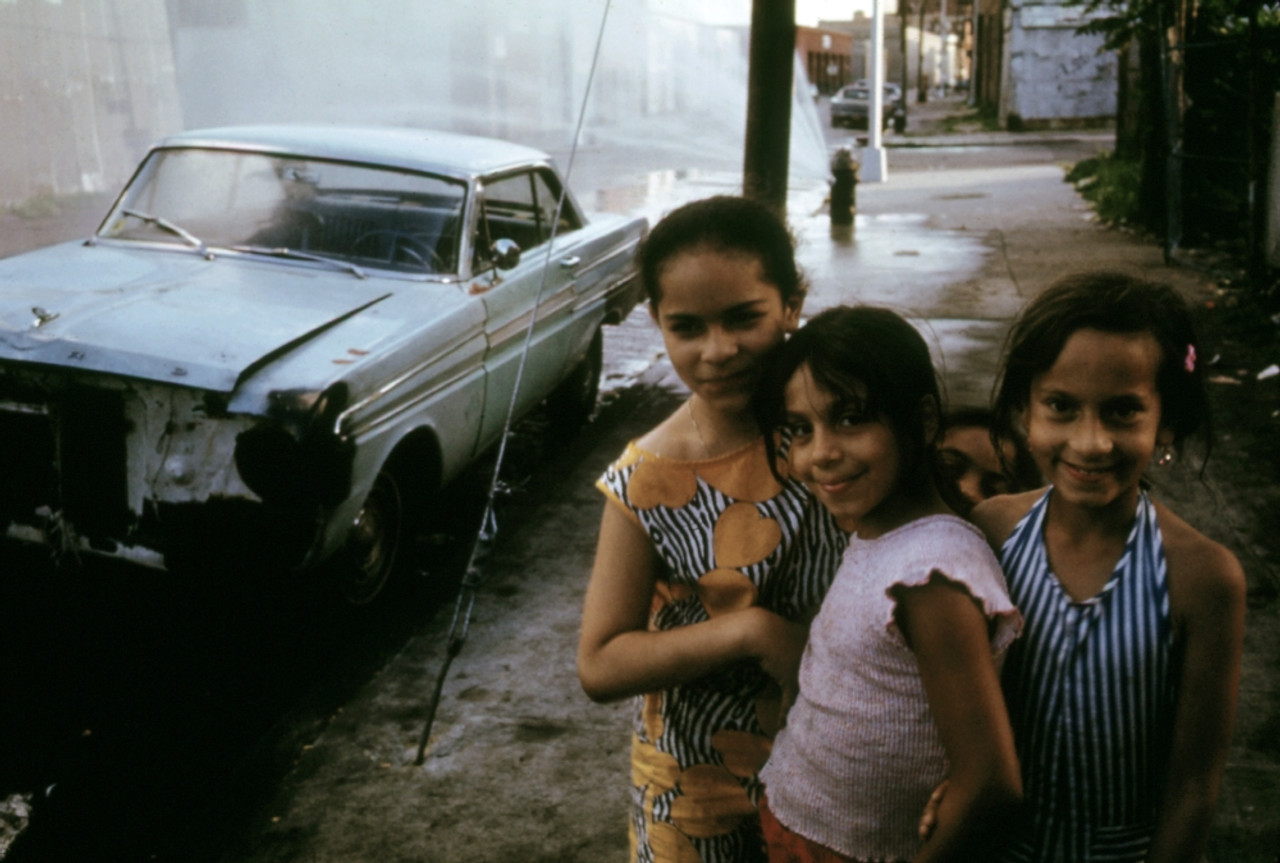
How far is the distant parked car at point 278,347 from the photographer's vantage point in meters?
3.63

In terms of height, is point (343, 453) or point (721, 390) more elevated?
point (721, 390)

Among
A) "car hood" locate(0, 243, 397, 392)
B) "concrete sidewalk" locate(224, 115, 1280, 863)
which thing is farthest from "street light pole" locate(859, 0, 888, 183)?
"car hood" locate(0, 243, 397, 392)

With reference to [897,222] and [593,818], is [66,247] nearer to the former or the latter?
[593,818]

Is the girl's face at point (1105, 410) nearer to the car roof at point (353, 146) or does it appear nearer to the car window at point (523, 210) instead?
the car window at point (523, 210)

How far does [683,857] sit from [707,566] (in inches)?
17.7

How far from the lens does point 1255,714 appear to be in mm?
3352

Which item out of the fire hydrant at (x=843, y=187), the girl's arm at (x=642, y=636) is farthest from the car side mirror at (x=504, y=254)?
the fire hydrant at (x=843, y=187)

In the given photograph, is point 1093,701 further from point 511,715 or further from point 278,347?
point 278,347

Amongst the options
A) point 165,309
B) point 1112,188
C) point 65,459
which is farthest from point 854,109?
point 65,459

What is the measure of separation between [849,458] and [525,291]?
4.08 m

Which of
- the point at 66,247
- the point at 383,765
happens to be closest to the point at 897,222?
the point at 66,247

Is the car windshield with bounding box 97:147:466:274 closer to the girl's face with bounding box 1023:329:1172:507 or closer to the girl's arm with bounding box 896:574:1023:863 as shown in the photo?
the girl's face with bounding box 1023:329:1172:507

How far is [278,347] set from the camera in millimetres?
3734

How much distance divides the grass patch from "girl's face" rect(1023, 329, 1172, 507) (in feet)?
40.0
